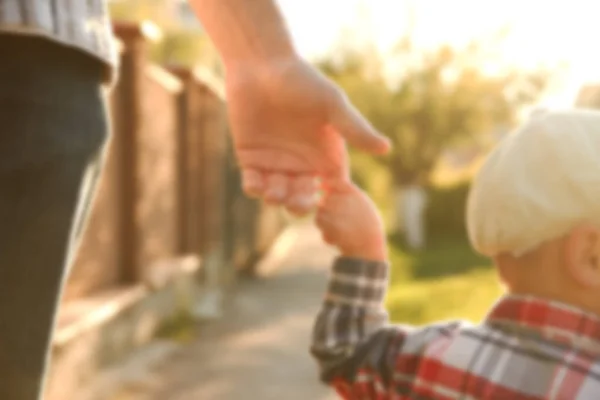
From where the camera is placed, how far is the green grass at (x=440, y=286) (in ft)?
26.2

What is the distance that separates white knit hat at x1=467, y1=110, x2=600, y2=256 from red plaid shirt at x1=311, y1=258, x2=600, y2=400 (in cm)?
12

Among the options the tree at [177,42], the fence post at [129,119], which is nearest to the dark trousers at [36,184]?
the fence post at [129,119]

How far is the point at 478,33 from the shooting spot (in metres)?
22.7

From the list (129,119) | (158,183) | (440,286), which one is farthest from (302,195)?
(440,286)

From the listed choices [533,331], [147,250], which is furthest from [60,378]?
[533,331]

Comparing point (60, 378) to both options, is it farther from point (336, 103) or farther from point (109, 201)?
point (336, 103)

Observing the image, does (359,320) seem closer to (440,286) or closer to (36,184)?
(36,184)

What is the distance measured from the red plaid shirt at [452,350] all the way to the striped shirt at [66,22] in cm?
60

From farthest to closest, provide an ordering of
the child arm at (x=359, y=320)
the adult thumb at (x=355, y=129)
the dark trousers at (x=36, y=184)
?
the child arm at (x=359, y=320), the adult thumb at (x=355, y=129), the dark trousers at (x=36, y=184)

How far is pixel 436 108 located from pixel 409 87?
828 millimetres

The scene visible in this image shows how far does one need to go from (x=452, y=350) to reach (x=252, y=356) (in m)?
5.10

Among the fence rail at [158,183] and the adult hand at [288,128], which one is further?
the fence rail at [158,183]

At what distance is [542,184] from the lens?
157 centimetres

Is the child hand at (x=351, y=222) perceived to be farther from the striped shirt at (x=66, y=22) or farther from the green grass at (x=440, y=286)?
the green grass at (x=440, y=286)
